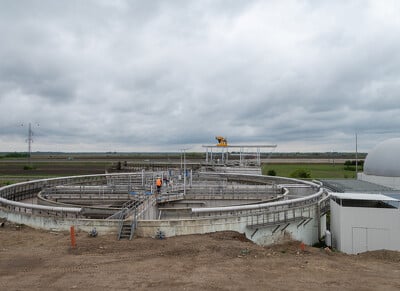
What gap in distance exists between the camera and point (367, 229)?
21234 millimetres

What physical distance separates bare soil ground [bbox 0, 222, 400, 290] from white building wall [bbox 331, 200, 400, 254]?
3760 mm

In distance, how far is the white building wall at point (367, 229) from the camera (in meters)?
20.8

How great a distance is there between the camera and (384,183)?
35.5 metres

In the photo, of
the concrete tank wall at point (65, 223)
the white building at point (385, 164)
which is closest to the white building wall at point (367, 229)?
the concrete tank wall at point (65, 223)

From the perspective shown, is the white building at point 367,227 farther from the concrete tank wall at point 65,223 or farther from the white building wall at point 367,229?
the concrete tank wall at point 65,223

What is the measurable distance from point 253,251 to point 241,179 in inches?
1041

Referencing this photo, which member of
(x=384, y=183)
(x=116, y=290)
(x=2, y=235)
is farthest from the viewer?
(x=384, y=183)

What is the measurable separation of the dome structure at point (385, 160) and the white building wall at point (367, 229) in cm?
1628

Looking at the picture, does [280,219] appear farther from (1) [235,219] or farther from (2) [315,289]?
(2) [315,289]

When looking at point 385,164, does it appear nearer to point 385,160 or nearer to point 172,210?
point 385,160

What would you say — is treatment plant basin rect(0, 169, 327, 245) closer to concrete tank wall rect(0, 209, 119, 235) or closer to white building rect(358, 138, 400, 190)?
concrete tank wall rect(0, 209, 119, 235)

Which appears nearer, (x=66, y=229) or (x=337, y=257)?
(x=337, y=257)

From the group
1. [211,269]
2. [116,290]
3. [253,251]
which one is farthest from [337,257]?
[116,290]

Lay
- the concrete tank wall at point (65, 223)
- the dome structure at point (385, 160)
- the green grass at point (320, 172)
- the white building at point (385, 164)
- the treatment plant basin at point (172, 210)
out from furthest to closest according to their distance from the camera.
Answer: the green grass at point (320, 172) < the dome structure at point (385, 160) < the white building at point (385, 164) < the treatment plant basin at point (172, 210) < the concrete tank wall at point (65, 223)
